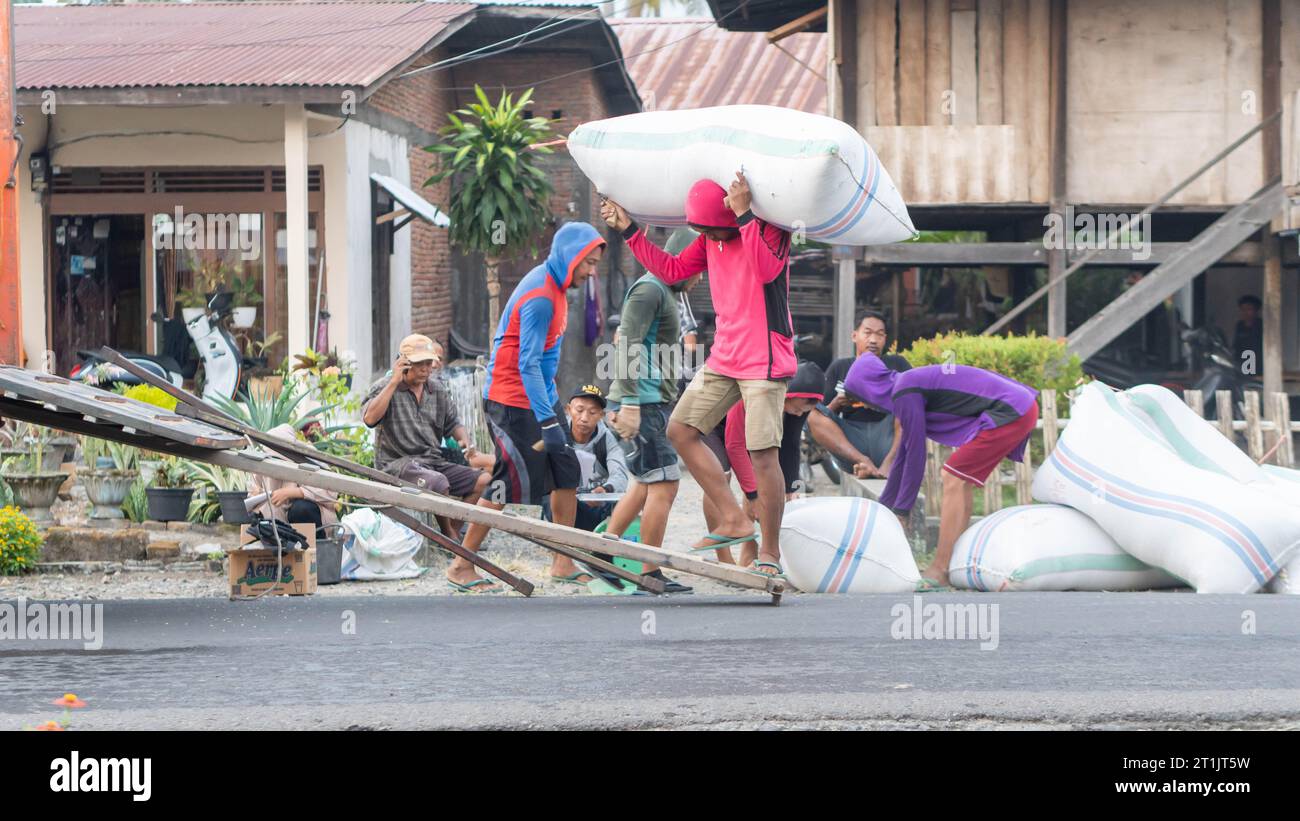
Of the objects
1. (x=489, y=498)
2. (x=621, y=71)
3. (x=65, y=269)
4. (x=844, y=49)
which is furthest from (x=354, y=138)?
(x=489, y=498)

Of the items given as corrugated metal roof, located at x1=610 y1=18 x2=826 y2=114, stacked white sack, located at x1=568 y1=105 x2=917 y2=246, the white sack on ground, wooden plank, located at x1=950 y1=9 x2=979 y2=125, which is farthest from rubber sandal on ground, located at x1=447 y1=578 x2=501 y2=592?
corrugated metal roof, located at x1=610 y1=18 x2=826 y2=114

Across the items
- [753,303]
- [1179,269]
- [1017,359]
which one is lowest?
[1017,359]

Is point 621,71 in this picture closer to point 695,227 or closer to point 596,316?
point 596,316

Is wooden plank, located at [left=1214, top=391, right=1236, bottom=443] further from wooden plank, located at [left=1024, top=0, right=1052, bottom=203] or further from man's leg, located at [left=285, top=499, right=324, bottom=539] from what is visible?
man's leg, located at [left=285, top=499, right=324, bottom=539]

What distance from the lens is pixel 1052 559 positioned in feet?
25.4

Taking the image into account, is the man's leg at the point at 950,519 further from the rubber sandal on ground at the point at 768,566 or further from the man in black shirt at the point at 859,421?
the rubber sandal on ground at the point at 768,566

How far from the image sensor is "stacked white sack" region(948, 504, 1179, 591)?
25.4 ft

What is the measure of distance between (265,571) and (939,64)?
1007 cm

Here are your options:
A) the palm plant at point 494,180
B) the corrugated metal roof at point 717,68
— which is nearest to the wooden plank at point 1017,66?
the palm plant at point 494,180

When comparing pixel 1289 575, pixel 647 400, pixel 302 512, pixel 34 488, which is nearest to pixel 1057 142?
pixel 1289 575

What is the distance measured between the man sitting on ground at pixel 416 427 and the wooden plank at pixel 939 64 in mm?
8135

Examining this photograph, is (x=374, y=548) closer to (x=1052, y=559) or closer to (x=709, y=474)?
(x=709, y=474)

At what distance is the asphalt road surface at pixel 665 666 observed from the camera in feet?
14.1

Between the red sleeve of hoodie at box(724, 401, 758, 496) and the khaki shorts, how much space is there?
56 cm
